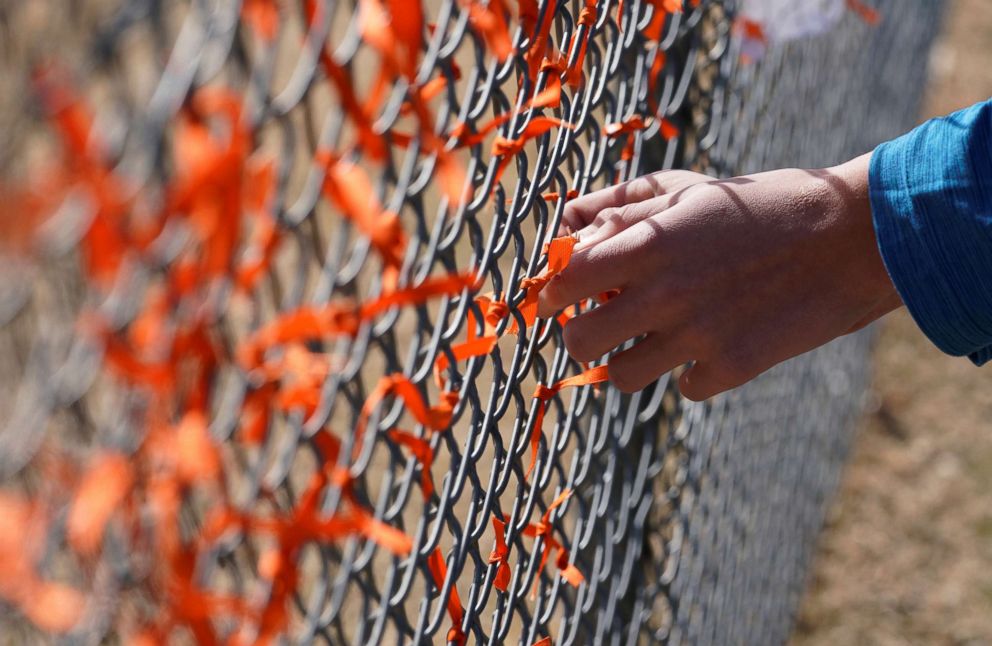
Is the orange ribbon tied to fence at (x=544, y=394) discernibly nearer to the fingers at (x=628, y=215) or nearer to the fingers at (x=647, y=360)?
A: the fingers at (x=647, y=360)

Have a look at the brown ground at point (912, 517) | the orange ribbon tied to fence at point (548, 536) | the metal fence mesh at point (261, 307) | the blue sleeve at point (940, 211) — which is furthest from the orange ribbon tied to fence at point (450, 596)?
the brown ground at point (912, 517)

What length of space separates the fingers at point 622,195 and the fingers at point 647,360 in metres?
0.17

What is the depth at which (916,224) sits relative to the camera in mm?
1173

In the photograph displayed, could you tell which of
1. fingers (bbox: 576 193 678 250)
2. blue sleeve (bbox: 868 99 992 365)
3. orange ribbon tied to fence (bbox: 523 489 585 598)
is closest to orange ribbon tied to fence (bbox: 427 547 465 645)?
orange ribbon tied to fence (bbox: 523 489 585 598)

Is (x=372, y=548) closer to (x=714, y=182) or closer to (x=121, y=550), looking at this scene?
(x=121, y=550)

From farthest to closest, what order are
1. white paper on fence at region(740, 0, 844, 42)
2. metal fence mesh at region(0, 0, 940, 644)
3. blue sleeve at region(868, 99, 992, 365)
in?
white paper on fence at region(740, 0, 844, 42) → blue sleeve at region(868, 99, 992, 365) → metal fence mesh at region(0, 0, 940, 644)

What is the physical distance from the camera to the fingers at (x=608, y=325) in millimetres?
1146

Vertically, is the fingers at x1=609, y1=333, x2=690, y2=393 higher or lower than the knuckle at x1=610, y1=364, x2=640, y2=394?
higher

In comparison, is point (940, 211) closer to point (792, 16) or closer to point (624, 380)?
point (624, 380)

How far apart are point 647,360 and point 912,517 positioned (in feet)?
7.49

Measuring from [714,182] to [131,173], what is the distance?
0.77 meters

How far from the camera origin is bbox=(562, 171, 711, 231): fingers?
1.26 metres

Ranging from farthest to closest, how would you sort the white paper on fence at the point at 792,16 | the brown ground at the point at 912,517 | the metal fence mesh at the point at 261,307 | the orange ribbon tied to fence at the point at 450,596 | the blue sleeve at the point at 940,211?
the brown ground at the point at 912,517, the white paper on fence at the point at 792,16, the blue sleeve at the point at 940,211, the orange ribbon tied to fence at the point at 450,596, the metal fence mesh at the point at 261,307

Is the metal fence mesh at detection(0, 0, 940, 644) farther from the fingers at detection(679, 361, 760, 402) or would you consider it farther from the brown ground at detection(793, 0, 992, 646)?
the brown ground at detection(793, 0, 992, 646)
